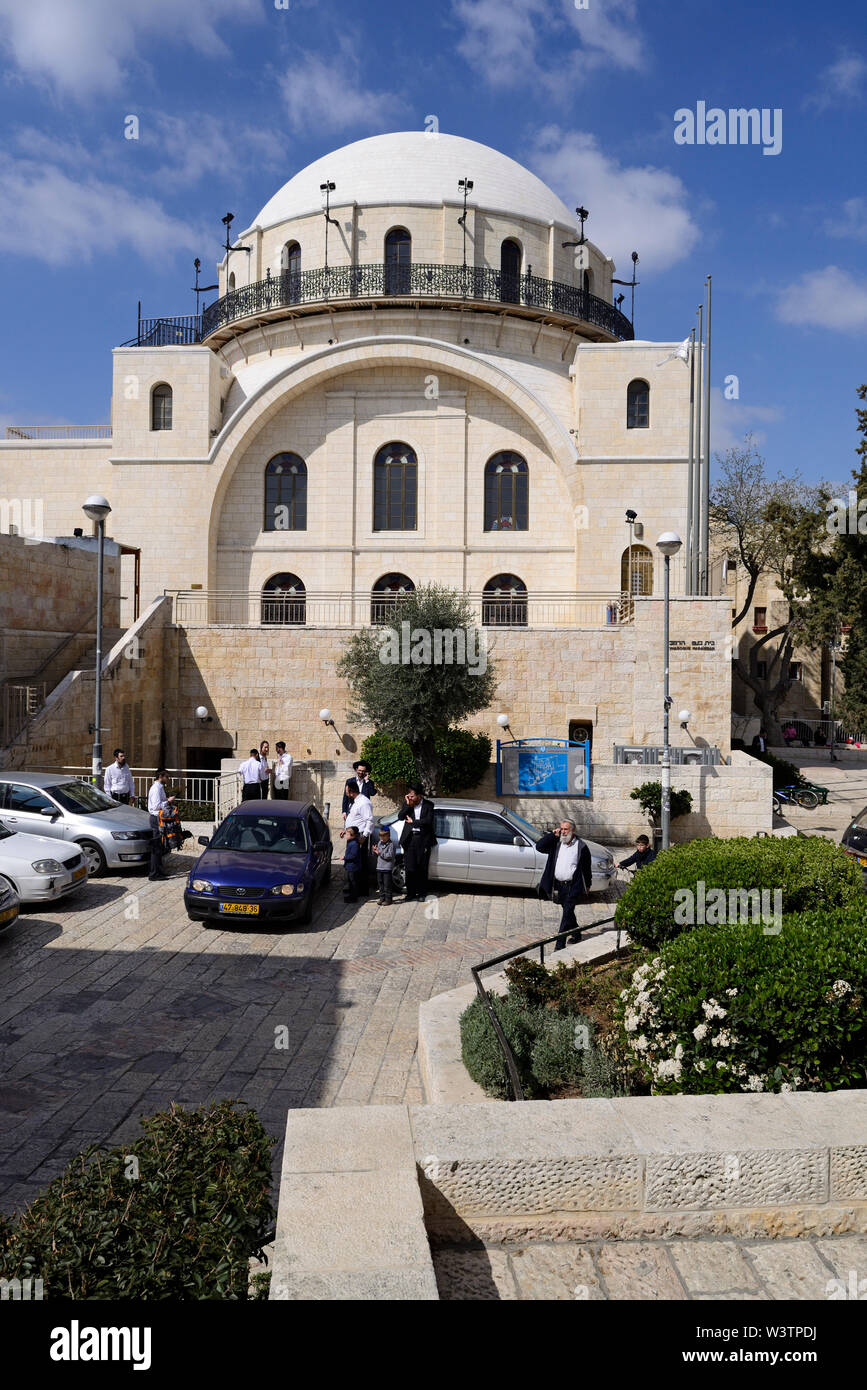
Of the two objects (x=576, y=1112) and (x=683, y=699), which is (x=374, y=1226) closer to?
(x=576, y=1112)

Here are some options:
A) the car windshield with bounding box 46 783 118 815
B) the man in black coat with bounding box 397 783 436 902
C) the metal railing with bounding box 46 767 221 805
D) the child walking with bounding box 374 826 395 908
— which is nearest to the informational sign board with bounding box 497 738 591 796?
the man in black coat with bounding box 397 783 436 902

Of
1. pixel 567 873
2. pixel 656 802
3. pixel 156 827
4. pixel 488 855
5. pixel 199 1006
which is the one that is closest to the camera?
pixel 199 1006

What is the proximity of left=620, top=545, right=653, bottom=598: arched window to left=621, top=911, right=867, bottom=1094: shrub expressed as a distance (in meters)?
21.3

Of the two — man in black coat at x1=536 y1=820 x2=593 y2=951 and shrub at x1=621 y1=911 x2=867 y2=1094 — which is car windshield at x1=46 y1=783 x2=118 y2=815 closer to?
man in black coat at x1=536 y1=820 x2=593 y2=951

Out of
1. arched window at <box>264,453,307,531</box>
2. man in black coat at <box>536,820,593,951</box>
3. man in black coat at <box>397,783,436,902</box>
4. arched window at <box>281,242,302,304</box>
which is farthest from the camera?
arched window at <box>281,242,302,304</box>

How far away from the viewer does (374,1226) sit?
3158 millimetres

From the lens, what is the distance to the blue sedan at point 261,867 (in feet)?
33.8

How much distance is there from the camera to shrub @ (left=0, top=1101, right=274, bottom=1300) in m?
2.89

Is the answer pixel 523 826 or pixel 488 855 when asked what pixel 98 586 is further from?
pixel 523 826

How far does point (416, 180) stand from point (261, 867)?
26.1 meters

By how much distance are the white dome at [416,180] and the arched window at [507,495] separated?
8.72 meters

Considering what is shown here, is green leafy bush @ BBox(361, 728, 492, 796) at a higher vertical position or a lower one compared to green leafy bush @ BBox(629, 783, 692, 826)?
higher

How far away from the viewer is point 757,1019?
503 cm

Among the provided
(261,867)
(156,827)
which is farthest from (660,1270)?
(156,827)
